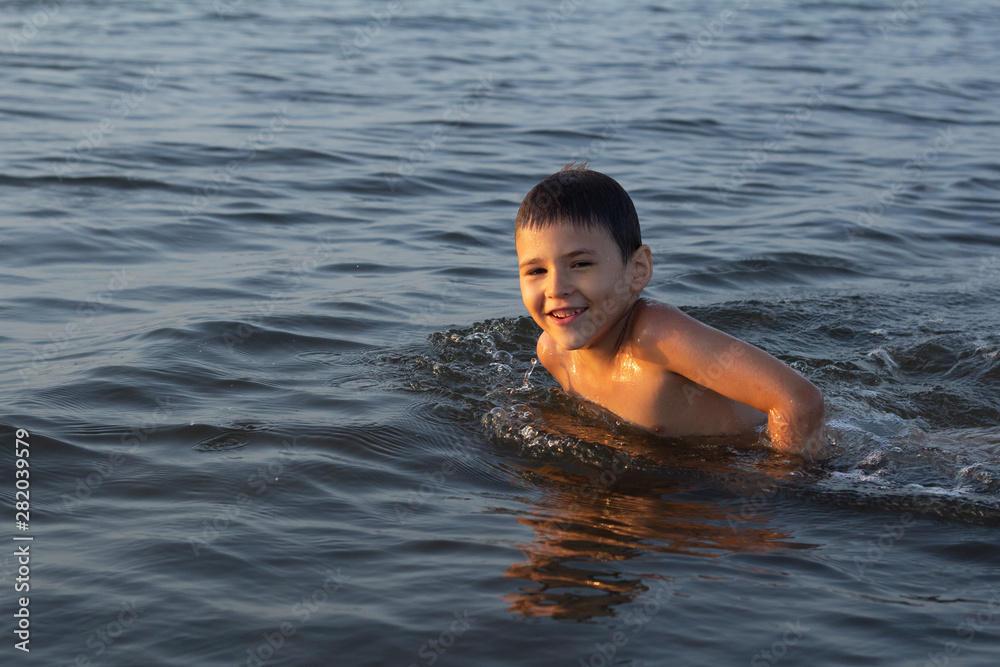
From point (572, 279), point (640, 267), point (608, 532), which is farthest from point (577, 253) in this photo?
point (608, 532)

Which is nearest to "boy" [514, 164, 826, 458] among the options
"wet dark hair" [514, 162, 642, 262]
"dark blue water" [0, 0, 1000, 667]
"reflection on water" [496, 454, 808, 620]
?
"wet dark hair" [514, 162, 642, 262]

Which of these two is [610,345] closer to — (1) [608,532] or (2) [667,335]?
(2) [667,335]

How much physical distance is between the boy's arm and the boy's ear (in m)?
0.15

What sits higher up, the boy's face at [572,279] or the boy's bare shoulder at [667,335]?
the boy's face at [572,279]

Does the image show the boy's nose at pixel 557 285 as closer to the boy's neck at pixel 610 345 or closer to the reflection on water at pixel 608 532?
the boy's neck at pixel 610 345

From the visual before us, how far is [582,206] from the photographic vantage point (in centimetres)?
376

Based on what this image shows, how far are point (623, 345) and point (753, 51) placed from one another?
13831 millimetres

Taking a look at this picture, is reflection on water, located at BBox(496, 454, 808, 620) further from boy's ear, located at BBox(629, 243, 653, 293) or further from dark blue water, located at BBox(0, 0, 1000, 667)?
boy's ear, located at BBox(629, 243, 653, 293)

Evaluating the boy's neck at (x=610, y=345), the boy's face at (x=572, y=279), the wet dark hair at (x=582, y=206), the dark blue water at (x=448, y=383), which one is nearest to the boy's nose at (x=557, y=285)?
the boy's face at (x=572, y=279)

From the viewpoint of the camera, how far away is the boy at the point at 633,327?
147 inches

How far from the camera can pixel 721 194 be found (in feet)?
29.0

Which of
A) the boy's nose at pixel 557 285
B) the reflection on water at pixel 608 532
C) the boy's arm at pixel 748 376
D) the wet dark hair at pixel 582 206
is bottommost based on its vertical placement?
the reflection on water at pixel 608 532

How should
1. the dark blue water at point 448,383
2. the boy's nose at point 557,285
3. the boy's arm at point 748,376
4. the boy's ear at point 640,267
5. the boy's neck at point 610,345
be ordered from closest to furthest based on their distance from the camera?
the dark blue water at point 448,383, the boy's arm at point 748,376, the boy's nose at point 557,285, the boy's ear at point 640,267, the boy's neck at point 610,345

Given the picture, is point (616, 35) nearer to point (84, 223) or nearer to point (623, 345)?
point (84, 223)
